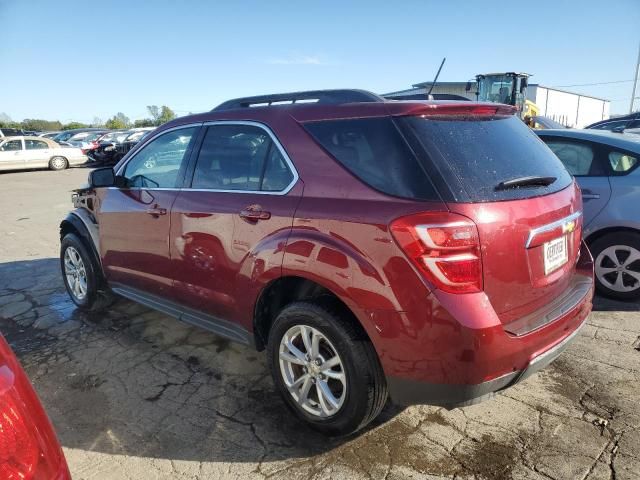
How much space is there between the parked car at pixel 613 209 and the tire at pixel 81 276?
455 centimetres

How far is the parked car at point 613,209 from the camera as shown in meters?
4.24

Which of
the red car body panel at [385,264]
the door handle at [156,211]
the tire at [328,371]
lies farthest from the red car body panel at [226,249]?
the tire at [328,371]

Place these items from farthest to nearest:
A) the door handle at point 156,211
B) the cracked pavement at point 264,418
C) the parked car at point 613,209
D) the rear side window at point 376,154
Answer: the parked car at point 613,209
the door handle at point 156,211
the cracked pavement at point 264,418
the rear side window at point 376,154

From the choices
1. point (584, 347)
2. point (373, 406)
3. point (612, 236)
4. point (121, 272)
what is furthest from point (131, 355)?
point (612, 236)

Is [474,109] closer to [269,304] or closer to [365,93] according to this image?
[365,93]

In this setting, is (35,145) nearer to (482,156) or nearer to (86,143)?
(86,143)

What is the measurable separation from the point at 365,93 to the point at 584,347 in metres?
2.59

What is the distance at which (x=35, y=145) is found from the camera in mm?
19719

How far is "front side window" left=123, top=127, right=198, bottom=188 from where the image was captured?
3443mm

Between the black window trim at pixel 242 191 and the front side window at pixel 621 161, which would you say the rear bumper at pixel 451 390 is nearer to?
the black window trim at pixel 242 191

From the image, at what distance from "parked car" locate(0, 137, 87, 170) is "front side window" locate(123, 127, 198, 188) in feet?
61.5

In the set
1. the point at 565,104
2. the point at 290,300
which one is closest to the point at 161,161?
the point at 290,300

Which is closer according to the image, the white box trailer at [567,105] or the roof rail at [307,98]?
the roof rail at [307,98]

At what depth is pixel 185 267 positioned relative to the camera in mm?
3279
